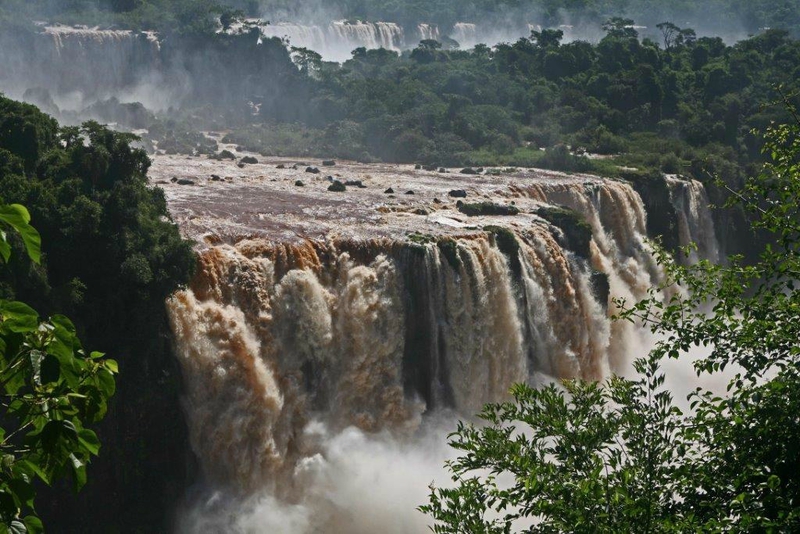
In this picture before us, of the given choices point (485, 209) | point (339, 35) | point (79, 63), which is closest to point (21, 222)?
point (485, 209)

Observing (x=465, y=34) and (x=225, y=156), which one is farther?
(x=465, y=34)

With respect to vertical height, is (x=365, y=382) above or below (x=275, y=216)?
below

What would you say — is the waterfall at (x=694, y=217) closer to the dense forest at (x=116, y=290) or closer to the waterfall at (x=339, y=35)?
the dense forest at (x=116, y=290)

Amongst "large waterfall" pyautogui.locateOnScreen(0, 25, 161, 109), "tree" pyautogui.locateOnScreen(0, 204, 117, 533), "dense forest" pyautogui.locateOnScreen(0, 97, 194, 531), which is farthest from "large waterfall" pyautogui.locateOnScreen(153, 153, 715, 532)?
"large waterfall" pyautogui.locateOnScreen(0, 25, 161, 109)

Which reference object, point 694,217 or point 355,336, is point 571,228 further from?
point 694,217

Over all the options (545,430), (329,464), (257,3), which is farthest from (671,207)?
(257,3)

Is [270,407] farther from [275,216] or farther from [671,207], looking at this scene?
[671,207]
